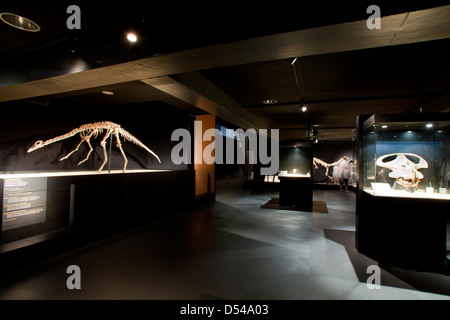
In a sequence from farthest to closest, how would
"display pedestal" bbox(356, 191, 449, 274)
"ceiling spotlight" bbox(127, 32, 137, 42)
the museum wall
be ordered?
the museum wall < "display pedestal" bbox(356, 191, 449, 274) < "ceiling spotlight" bbox(127, 32, 137, 42)

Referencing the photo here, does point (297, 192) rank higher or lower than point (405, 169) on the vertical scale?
lower

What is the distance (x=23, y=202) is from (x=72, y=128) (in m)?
2.61

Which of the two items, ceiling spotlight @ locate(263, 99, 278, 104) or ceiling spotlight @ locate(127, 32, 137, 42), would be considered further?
ceiling spotlight @ locate(263, 99, 278, 104)

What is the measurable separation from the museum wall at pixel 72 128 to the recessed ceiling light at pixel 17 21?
94.1 inches

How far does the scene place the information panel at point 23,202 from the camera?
114 inches

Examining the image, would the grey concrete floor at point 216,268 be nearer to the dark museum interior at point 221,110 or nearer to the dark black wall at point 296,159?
the dark museum interior at point 221,110

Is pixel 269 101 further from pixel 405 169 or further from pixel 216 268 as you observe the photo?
pixel 216 268

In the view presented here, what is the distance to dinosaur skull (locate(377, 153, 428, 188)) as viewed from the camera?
3188mm

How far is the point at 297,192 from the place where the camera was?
23.0ft

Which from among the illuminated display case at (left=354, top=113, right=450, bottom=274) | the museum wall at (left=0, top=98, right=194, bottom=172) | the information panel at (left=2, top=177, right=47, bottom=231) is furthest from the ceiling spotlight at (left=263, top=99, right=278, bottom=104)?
the information panel at (left=2, top=177, right=47, bottom=231)

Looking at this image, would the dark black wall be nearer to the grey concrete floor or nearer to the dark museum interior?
the dark museum interior

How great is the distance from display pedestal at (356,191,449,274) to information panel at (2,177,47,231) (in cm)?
481

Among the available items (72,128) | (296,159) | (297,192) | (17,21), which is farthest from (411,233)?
(72,128)
